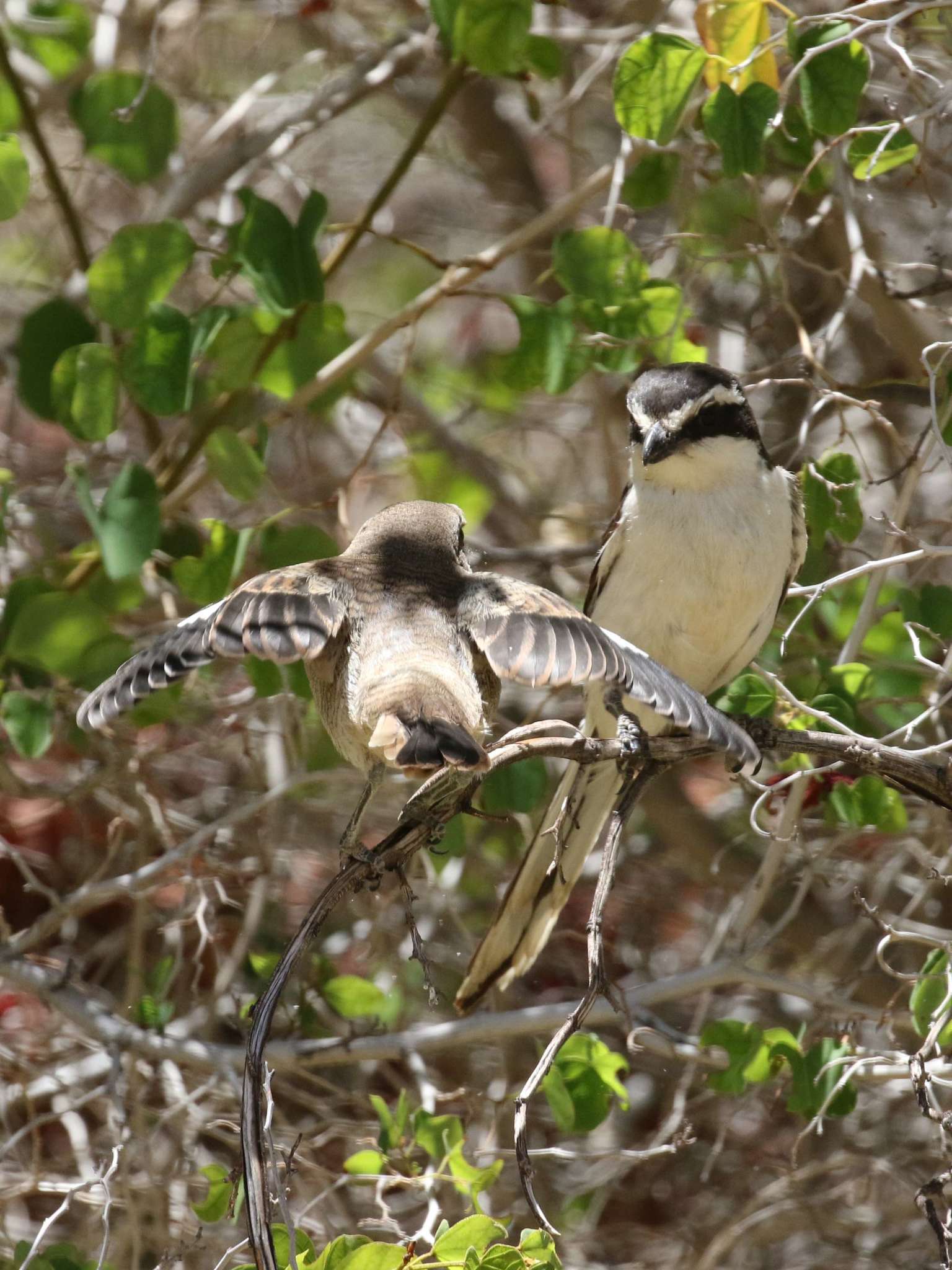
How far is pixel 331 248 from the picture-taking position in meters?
5.86

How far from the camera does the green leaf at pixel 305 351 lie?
3.76 m

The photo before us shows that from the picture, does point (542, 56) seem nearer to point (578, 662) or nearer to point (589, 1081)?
point (578, 662)

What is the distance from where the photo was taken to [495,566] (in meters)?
4.74

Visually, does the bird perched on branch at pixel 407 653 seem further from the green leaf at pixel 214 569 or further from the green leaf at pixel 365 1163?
the green leaf at pixel 365 1163

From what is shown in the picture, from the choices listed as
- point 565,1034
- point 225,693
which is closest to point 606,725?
point 225,693

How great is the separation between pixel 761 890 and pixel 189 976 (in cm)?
202

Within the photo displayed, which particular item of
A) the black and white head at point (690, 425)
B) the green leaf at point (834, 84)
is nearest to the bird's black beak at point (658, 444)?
the black and white head at point (690, 425)

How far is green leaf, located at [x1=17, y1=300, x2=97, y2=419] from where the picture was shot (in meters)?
3.81

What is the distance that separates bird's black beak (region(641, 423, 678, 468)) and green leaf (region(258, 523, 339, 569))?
2.86 feet

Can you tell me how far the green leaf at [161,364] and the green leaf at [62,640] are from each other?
57 cm

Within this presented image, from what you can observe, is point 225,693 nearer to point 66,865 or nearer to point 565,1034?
point 66,865

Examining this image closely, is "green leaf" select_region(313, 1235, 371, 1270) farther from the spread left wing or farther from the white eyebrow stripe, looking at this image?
the white eyebrow stripe

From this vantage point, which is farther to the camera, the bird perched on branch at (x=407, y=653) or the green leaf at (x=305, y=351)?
the green leaf at (x=305, y=351)

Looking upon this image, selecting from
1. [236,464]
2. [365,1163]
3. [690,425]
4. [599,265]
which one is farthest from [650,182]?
[365,1163]
